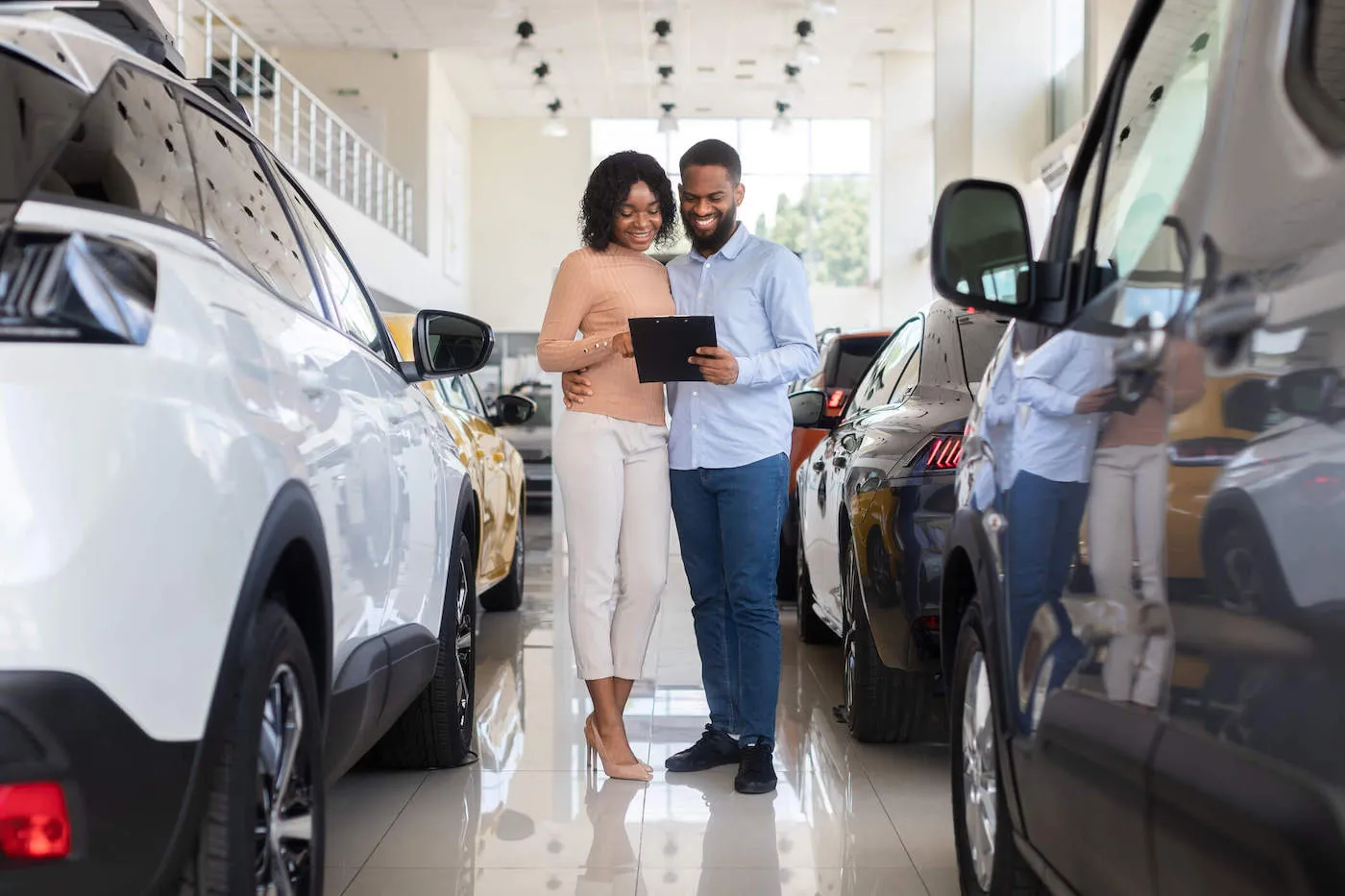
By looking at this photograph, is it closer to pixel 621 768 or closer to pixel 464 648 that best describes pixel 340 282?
pixel 464 648

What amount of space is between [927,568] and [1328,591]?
2627 millimetres

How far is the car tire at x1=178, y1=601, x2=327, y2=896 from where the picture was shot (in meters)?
1.57

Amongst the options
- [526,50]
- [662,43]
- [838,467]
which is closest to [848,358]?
[838,467]

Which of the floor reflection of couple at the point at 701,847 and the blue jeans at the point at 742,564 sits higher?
the blue jeans at the point at 742,564

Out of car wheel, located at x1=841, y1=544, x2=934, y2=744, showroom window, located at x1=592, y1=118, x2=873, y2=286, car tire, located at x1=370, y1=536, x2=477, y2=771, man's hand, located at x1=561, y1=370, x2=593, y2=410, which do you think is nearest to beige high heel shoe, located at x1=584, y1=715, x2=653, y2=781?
car tire, located at x1=370, y1=536, x2=477, y2=771

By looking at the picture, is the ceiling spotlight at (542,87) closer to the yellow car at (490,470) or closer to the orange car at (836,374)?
the yellow car at (490,470)

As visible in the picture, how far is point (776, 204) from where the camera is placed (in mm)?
26328

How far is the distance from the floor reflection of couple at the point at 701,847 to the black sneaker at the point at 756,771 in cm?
4

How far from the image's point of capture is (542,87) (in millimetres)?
21359

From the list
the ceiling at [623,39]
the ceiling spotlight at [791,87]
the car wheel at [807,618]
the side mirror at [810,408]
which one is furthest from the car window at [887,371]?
the ceiling spotlight at [791,87]

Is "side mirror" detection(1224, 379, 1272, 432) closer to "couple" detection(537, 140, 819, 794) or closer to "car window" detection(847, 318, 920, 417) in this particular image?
"couple" detection(537, 140, 819, 794)

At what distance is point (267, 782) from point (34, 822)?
469 millimetres

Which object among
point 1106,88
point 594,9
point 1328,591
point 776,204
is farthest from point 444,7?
point 1328,591

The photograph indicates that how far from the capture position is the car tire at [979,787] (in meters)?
2.26
